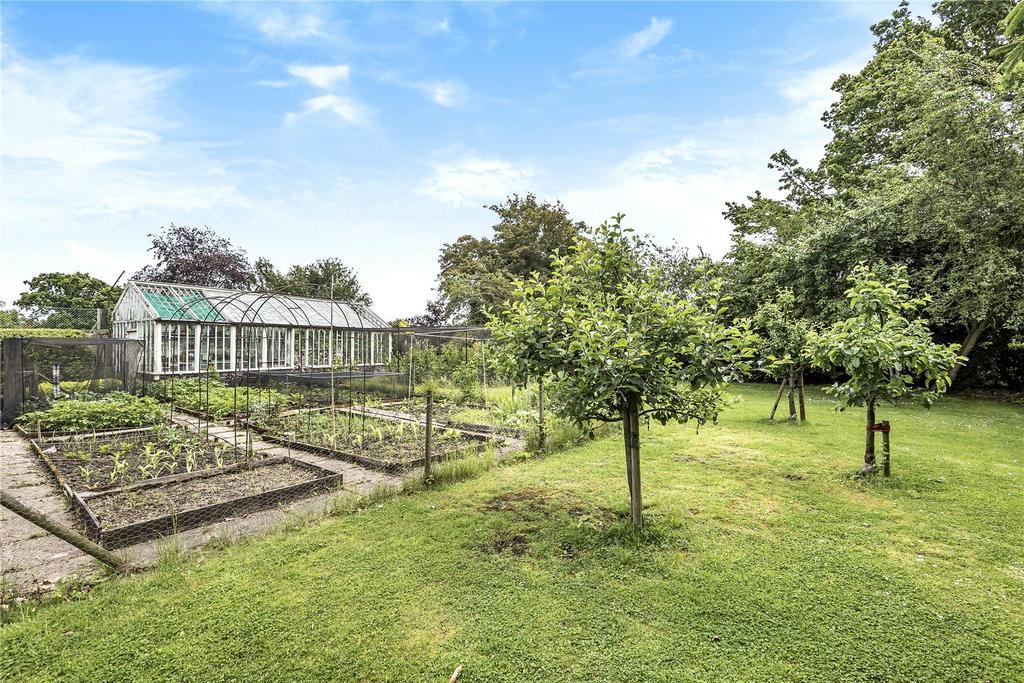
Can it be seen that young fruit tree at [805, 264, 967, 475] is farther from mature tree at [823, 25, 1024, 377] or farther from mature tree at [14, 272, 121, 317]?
mature tree at [14, 272, 121, 317]

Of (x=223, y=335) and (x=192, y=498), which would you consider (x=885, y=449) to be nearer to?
(x=192, y=498)

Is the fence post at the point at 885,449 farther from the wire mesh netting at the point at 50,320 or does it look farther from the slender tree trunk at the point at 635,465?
the wire mesh netting at the point at 50,320

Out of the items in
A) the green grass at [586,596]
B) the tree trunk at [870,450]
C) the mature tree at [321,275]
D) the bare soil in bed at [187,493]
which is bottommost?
the green grass at [586,596]

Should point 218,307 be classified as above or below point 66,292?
below

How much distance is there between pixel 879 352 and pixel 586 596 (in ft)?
13.5

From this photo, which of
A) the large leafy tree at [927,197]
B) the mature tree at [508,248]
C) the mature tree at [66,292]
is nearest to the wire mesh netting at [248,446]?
the large leafy tree at [927,197]

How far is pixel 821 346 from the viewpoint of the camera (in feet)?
17.7

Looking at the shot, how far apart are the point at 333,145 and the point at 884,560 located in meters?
12.6

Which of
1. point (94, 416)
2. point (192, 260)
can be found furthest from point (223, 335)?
point (192, 260)

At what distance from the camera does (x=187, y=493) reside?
4578 millimetres

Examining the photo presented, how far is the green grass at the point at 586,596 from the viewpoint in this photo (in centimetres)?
221

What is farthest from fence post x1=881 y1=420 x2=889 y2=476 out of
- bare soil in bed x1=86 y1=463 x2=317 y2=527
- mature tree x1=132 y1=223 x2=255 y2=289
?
mature tree x1=132 y1=223 x2=255 y2=289

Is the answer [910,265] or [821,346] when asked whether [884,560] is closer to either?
[821,346]

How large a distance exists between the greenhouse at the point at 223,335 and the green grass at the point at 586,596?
7.38 meters
